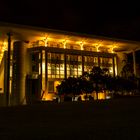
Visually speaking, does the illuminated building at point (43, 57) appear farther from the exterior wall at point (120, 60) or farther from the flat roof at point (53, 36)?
the exterior wall at point (120, 60)

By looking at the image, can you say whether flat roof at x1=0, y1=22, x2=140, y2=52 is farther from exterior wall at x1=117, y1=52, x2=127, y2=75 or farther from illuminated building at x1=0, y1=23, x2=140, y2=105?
exterior wall at x1=117, y1=52, x2=127, y2=75

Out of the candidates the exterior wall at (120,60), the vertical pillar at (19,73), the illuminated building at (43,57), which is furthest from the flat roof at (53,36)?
the exterior wall at (120,60)

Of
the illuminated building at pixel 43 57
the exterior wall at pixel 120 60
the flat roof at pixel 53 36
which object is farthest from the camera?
the exterior wall at pixel 120 60

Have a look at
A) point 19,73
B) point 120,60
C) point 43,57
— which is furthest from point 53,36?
point 120,60

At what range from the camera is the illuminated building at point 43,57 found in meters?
36.0

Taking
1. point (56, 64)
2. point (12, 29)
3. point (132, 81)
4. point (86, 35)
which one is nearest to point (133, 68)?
point (132, 81)

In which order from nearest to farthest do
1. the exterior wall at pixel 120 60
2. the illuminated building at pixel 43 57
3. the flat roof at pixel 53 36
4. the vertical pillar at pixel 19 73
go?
the flat roof at pixel 53 36, the vertical pillar at pixel 19 73, the illuminated building at pixel 43 57, the exterior wall at pixel 120 60

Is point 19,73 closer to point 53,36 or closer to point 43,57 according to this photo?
point 43,57

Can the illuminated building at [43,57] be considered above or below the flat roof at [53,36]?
below

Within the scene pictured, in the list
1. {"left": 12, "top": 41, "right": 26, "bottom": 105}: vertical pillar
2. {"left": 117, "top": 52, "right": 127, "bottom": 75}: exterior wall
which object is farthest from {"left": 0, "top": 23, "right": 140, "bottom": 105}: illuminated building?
{"left": 117, "top": 52, "right": 127, "bottom": 75}: exterior wall

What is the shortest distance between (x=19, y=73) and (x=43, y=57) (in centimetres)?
481

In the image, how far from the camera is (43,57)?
3812 cm

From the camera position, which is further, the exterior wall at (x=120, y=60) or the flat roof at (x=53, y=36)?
the exterior wall at (x=120, y=60)

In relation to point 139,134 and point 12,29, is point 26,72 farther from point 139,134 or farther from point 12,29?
point 139,134
